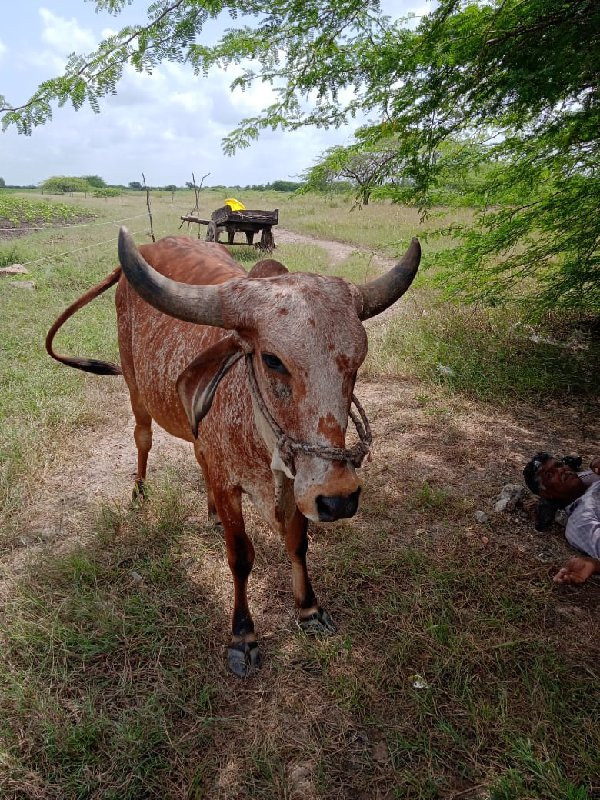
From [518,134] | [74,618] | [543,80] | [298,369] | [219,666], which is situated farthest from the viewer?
[518,134]

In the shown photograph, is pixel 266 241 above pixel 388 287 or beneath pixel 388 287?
beneath

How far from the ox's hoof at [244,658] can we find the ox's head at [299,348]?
1.21m

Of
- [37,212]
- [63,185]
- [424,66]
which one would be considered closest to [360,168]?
[424,66]

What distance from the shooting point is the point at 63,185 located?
5184 cm

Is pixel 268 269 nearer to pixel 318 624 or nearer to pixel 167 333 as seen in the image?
pixel 167 333

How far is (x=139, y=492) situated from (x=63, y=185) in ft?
191

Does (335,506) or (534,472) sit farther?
(534,472)

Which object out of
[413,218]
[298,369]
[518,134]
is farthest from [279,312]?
[413,218]

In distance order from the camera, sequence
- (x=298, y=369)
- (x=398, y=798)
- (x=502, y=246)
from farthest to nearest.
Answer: (x=502, y=246)
(x=398, y=798)
(x=298, y=369)

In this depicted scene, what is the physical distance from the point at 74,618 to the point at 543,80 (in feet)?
13.1

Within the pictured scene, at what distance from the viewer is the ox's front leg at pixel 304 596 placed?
259cm

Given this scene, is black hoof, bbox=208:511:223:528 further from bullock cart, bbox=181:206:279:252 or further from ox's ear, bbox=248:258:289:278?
bullock cart, bbox=181:206:279:252

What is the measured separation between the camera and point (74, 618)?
265 cm

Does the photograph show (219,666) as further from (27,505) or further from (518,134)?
(518,134)
